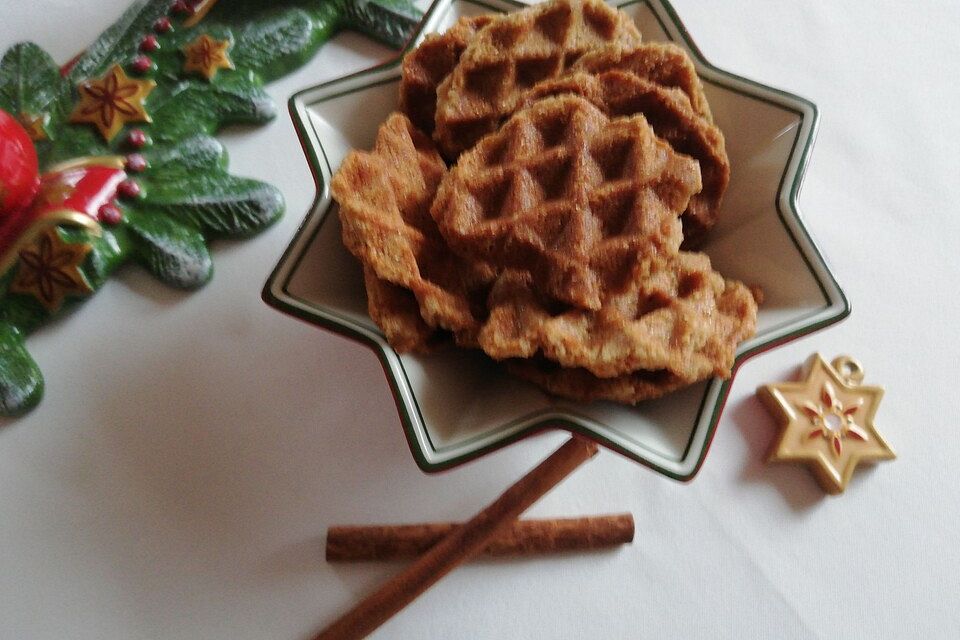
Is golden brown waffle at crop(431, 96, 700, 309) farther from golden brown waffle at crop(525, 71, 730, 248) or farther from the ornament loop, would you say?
the ornament loop

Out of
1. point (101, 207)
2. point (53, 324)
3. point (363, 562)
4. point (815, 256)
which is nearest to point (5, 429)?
point (53, 324)

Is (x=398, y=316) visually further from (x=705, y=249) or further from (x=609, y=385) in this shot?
(x=705, y=249)

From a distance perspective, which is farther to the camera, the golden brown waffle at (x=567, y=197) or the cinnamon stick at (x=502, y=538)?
the cinnamon stick at (x=502, y=538)

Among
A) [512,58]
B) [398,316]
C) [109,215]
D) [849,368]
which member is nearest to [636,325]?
[398,316]

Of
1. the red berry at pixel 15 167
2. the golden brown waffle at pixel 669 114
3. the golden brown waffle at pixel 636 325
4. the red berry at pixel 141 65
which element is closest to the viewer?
the golden brown waffle at pixel 636 325

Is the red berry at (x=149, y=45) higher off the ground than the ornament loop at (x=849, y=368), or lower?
higher

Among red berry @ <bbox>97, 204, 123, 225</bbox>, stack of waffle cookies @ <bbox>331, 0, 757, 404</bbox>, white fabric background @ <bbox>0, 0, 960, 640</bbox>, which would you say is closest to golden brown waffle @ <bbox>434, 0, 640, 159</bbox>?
stack of waffle cookies @ <bbox>331, 0, 757, 404</bbox>

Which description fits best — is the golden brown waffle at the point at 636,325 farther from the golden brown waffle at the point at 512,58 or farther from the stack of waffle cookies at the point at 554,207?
the golden brown waffle at the point at 512,58

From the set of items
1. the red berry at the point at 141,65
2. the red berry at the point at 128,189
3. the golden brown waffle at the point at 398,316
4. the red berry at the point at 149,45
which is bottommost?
the golden brown waffle at the point at 398,316

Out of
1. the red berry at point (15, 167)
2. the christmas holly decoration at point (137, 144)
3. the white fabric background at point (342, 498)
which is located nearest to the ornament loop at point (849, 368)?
the white fabric background at point (342, 498)
